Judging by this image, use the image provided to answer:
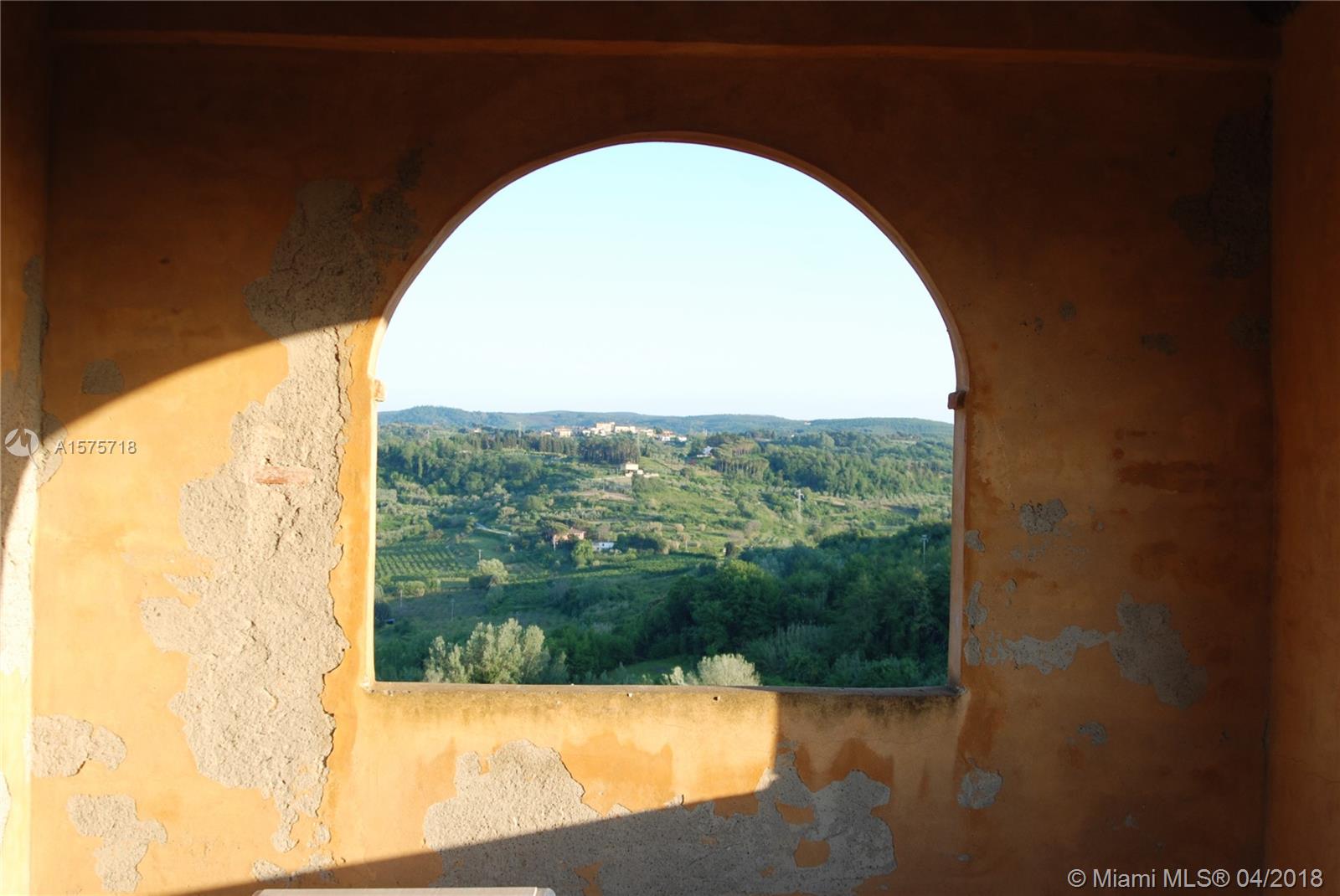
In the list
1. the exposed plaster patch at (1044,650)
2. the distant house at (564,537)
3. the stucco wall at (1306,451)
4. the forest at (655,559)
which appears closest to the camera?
the stucco wall at (1306,451)

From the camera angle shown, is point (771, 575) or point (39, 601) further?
point (771, 575)

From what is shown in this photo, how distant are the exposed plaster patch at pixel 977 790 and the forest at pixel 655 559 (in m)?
6.47

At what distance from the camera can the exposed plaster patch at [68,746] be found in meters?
3.38

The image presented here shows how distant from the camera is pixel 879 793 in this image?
345 centimetres

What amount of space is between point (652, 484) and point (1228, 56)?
14.6 m

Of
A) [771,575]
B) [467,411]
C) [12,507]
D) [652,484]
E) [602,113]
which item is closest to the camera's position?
[12,507]

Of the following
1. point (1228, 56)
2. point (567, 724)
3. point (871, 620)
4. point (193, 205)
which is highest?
point (1228, 56)

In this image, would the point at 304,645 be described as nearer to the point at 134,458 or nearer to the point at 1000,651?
the point at 134,458

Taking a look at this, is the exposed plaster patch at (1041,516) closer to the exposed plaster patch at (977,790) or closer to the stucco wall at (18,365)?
the exposed plaster patch at (977,790)

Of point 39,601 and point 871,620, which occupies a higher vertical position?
point 39,601

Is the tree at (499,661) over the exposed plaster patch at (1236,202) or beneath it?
beneath

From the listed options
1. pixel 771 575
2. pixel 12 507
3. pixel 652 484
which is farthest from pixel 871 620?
pixel 12 507

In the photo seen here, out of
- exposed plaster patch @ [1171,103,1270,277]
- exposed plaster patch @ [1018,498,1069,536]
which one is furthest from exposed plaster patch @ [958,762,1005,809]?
exposed plaster patch @ [1171,103,1270,277]
